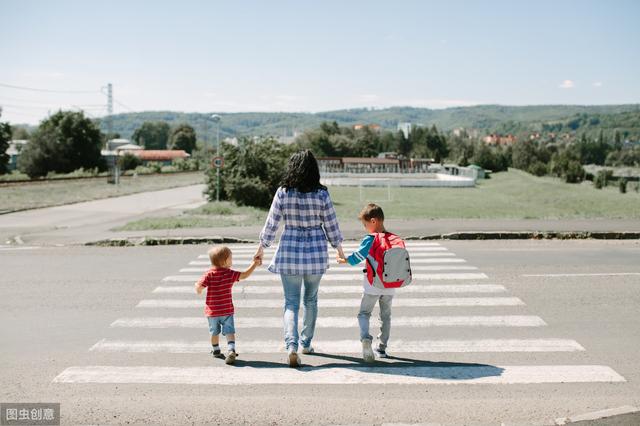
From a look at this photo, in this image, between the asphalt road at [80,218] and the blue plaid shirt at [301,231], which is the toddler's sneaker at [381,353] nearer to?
the blue plaid shirt at [301,231]

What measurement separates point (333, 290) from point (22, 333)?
171 inches

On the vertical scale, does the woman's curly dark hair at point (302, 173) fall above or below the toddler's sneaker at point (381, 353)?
above

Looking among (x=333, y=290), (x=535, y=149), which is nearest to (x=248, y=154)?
(x=333, y=290)

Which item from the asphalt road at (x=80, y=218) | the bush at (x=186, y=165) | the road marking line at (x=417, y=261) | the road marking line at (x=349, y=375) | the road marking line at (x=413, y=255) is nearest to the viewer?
the road marking line at (x=349, y=375)

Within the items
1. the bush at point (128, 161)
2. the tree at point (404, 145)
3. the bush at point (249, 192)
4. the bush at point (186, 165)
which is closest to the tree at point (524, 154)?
the tree at point (404, 145)

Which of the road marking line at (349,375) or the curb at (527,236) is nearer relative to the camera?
the road marking line at (349,375)

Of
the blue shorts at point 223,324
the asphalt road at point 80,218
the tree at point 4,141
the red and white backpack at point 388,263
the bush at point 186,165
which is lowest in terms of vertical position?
the asphalt road at point 80,218

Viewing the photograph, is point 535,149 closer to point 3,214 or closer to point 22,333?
point 3,214

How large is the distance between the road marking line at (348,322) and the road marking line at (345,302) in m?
0.59

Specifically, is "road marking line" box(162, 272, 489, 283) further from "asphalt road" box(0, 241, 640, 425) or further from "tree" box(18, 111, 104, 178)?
"tree" box(18, 111, 104, 178)

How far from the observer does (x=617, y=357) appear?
607cm

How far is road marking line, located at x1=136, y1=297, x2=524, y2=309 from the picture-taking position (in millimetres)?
8195

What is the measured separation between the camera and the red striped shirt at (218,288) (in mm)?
6113

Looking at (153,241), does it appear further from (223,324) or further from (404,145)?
(404,145)
